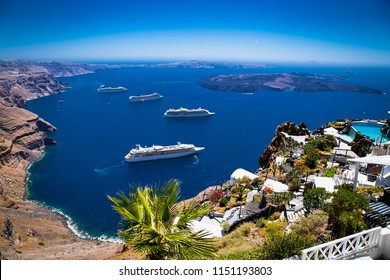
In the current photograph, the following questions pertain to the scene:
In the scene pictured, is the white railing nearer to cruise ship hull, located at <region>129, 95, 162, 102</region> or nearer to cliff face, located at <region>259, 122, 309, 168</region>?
cliff face, located at <region>259, 122, 309, 168</region>

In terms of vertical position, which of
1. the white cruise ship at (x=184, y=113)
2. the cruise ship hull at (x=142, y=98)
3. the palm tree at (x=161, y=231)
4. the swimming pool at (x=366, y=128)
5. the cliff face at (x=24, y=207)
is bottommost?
the cliff face at (x=24, y=207)

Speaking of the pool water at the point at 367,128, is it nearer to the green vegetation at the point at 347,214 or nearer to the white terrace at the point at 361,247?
the green vegetation at the point at 347,214

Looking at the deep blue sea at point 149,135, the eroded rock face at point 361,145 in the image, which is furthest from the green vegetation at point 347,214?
the eroded rock face at point 361,145

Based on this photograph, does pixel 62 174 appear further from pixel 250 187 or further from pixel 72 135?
pixel 250 187

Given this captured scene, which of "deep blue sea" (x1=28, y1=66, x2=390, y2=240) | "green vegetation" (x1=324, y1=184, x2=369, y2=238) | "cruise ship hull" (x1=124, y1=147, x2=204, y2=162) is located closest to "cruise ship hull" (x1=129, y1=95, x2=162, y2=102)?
"deep blue sea" (x1=28, y1=66, x2=390, y2=240)

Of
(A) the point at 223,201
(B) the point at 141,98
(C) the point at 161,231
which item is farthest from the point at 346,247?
(B) the point at 141,98

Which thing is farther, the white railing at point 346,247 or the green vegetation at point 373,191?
the green vegetation at point 373,191

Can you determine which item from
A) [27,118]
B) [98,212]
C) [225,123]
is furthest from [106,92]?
[98,212]
